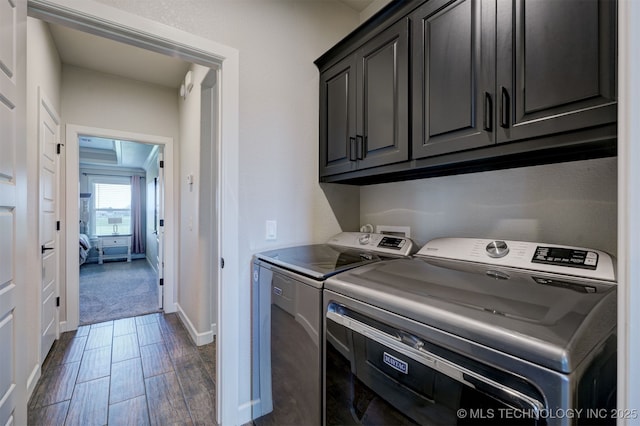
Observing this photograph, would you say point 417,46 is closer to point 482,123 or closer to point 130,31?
point 482,123

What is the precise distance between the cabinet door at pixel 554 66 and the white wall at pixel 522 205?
357mm

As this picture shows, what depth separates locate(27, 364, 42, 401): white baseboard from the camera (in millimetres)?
1812

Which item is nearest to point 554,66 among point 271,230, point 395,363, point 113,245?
point 395,363

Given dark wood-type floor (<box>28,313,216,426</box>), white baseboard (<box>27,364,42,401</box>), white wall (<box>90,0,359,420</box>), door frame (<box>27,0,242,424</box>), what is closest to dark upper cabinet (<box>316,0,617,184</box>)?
white wall (<box>90,0,359,420</box>)

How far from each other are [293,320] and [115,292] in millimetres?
4268

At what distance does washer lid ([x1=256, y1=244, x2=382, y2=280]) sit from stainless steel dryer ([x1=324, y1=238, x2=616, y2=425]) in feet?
0.30

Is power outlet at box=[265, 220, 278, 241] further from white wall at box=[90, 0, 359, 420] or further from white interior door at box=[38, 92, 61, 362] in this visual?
white interior door at box=[38, 92, 61, 362]

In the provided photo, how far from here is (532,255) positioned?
106 centimetres

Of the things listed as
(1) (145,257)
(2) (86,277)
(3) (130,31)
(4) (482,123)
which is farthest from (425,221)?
(1) (145,257)

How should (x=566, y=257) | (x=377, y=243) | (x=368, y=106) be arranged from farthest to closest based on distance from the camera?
(x=377, y=243)
(x=368, y=106)
(x=566, y=257)

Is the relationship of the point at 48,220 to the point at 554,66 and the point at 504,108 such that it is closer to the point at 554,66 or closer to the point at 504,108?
the point at 504,108

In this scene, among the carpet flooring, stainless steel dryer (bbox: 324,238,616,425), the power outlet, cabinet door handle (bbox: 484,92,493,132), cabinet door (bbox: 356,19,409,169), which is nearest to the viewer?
stainless steel dryer (bbox: 324,238,616,425)

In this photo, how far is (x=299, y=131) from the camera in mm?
1889
